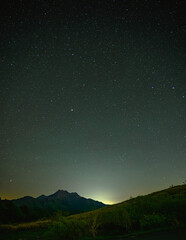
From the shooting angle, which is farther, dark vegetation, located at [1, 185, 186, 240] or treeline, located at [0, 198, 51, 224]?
treeline, located at [0, 198, 51, 224]

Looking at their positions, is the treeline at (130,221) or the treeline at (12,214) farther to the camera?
the treeline at (12,214)

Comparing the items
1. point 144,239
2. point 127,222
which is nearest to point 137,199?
point 127,222

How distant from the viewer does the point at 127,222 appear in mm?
18172

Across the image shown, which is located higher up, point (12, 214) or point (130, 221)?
point (12, 214)

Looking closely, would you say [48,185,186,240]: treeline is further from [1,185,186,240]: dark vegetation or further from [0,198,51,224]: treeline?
[0,198,51,224]: treeline

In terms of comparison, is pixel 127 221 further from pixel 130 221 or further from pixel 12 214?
pixel 12 214

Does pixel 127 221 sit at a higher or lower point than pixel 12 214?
lower

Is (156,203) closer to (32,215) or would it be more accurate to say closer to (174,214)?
(174,214)

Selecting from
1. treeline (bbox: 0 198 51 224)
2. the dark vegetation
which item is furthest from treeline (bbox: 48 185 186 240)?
treeline (bbox: 0 198 51 224)

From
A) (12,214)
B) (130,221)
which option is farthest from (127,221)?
(12,214)

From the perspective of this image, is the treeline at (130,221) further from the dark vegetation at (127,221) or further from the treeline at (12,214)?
the treeline at (12,214)

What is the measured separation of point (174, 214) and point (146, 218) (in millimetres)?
2627

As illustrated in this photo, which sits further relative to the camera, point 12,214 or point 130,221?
point 12,214

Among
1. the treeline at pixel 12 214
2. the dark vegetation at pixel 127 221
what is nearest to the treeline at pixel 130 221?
the dark vegetation at pixel 127 221
